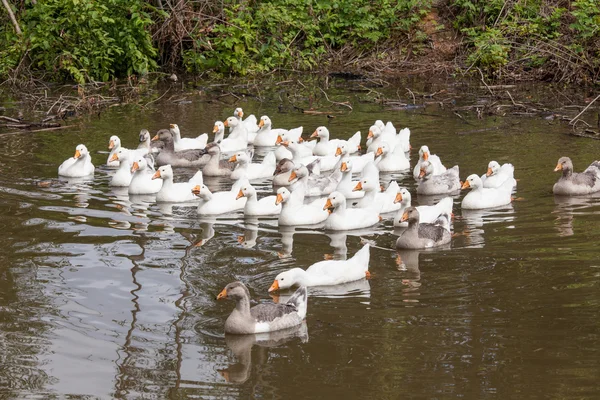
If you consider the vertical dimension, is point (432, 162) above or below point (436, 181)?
above

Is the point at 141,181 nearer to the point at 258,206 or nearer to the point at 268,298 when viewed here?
the point at 258,206

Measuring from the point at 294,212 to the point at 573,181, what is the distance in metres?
4.10

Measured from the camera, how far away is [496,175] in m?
14.8

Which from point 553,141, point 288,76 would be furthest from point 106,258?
point 288,76

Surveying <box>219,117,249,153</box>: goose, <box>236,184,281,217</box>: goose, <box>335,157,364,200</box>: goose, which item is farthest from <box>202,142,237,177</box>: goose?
<box>236,184,281,217</box>: goose

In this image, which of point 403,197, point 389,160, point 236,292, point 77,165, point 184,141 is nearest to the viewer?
point 236,292

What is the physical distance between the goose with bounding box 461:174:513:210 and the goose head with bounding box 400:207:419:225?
1.89 m

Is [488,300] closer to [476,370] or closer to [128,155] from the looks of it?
[476,370]

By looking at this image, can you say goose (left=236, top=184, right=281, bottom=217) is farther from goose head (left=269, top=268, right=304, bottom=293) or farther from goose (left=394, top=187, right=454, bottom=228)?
goose head (left=269, top=268, right=304, bottom=293)

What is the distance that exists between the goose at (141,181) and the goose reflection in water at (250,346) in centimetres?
613

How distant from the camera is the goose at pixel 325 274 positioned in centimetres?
1045

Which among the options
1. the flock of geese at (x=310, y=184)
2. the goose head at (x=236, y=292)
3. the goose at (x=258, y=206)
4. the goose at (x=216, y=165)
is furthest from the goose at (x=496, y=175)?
the goose head at (x=236, y=292)

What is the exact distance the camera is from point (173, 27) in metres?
25.5

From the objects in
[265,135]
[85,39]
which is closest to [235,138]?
[265,135]
